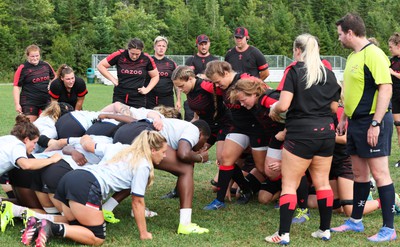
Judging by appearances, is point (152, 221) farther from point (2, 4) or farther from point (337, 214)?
point (2, 4)

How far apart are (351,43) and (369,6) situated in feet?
292

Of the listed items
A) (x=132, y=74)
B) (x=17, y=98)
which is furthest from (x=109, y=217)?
(x=17, y=98)

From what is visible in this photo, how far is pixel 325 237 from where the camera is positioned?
5375 millimetres

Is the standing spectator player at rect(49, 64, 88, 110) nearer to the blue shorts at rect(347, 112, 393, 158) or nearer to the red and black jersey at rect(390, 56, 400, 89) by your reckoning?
the blue shorts at rect(347, 112, 393, 158)

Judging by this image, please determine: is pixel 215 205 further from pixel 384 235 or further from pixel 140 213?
pixel 384 235

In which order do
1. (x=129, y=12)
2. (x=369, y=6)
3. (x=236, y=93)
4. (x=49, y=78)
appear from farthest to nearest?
(x=369, y=6) < (x=129, y=12) < (x=49, y=78) < (x=236, y=93)

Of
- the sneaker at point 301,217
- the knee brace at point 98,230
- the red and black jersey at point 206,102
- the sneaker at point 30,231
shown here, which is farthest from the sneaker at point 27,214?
the sneaker at point 301,217

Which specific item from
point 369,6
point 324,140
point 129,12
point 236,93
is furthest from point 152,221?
point 369,6

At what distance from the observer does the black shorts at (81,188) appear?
5.06 metres

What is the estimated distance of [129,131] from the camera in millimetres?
5949

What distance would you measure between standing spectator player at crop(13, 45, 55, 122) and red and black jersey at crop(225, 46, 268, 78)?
3.50 metres

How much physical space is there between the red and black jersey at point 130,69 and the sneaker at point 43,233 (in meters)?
4.66

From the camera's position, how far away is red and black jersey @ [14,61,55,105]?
10.1 m

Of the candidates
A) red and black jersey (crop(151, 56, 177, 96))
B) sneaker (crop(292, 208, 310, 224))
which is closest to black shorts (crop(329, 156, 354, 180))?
sneaker (crop(292, 208, 310, 224))
